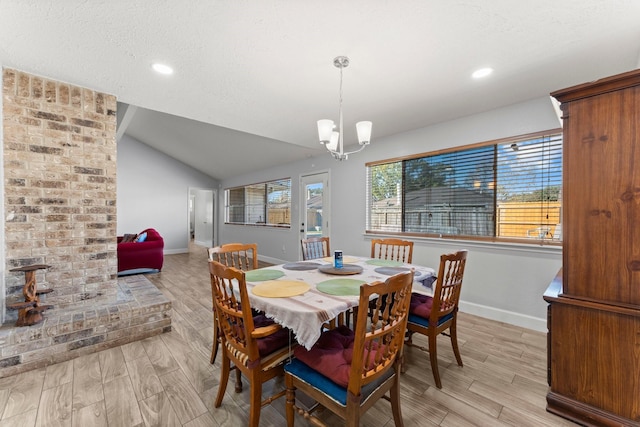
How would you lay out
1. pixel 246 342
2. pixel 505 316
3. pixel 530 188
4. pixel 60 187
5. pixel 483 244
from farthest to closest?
pixel 483 244, pixel 505 316, pixel 530 188, pixel 60 187, pixel 246 342

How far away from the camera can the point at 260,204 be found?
6879 mm

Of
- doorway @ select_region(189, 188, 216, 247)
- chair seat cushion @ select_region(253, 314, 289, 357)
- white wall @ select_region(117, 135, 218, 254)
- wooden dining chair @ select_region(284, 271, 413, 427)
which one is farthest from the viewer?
doorway @ select_region(189, 188, 216, 247)

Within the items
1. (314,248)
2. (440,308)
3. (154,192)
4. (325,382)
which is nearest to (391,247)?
(314,248)

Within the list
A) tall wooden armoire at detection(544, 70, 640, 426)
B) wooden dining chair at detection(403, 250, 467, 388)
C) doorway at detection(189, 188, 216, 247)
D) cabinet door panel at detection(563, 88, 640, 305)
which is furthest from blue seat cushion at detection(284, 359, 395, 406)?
doorway at detection(189, 188, 216, 247)

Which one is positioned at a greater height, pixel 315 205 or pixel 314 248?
pixel 315 205

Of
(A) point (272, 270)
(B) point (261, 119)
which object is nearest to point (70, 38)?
(B) point (261, 119)

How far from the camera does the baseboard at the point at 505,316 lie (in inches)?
105

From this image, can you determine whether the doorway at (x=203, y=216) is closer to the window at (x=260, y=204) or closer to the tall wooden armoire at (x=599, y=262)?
the window at (x=260, y=204)

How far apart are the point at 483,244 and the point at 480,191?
2.03ft

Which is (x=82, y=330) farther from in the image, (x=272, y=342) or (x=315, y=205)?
(x=315, y=205)

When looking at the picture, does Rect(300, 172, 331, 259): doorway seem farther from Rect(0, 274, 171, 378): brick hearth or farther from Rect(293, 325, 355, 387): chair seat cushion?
Rect(293, 325, 355, 387): chair seat cushion

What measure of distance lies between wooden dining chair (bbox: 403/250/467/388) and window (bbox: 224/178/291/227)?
4.26 m

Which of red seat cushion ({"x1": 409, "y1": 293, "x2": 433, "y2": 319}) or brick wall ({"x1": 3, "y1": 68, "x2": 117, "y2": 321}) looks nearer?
red seat cushion ({"x1": 409, "y1": 293, "x2": 433, "y2": 319})

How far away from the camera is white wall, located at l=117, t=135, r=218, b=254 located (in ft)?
22.4
